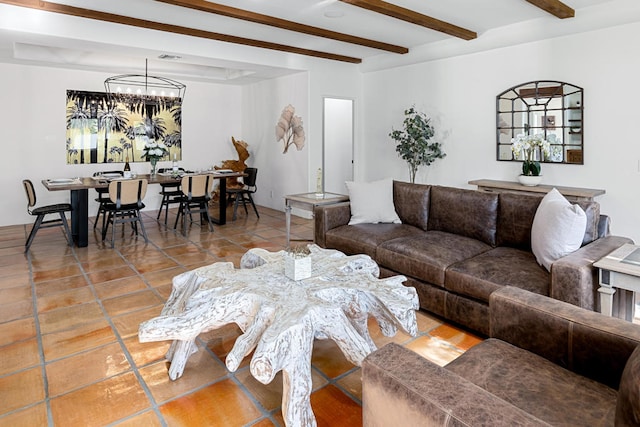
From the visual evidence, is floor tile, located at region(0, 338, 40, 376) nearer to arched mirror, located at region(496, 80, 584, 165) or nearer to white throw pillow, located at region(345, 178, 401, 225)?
white throw pillow, located at region(345, 178, 401, 225)

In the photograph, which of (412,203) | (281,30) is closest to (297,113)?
(281,30)

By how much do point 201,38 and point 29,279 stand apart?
12.0 feet

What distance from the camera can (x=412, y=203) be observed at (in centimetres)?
409

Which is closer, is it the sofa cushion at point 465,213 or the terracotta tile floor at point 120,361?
the terracotta tile floor at point 120,361

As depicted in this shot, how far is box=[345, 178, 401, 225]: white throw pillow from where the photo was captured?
13.7 ft

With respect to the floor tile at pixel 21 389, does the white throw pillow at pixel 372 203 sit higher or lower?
higher

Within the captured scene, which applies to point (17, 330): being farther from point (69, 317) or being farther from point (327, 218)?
point (327, 218)

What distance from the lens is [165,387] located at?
88.8 inches

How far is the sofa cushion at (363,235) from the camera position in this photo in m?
3.64

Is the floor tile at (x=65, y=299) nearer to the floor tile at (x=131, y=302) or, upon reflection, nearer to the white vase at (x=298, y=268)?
the floor tile at (x=131, y=302)

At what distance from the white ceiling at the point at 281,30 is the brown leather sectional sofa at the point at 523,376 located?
12.0ft

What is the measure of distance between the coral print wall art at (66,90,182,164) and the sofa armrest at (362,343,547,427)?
6.74 meters

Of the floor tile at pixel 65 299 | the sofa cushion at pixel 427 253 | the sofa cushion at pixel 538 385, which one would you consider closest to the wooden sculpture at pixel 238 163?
the floor tile at pixel 65 299

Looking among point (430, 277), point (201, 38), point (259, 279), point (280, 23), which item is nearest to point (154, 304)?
point (259, 279)
